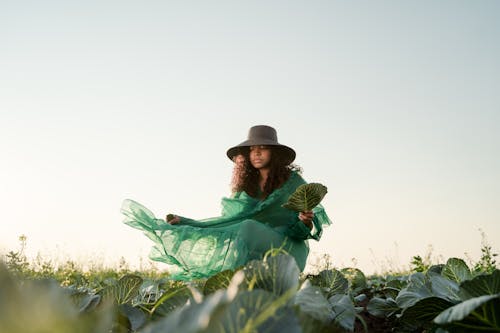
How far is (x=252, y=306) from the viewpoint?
0.67 m

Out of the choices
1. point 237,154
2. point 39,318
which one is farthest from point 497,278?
point 237,154

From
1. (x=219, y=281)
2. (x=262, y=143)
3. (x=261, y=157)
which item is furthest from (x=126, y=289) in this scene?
(x=261, y=157)

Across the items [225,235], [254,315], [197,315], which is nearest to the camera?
[197,315]

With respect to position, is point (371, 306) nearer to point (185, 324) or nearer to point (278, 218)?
point (185, 324)

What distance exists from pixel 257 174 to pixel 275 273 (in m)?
5.03

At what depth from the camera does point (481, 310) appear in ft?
3.32

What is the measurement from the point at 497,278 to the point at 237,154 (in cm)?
502

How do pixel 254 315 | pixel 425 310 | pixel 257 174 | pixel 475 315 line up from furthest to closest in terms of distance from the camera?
pixel 257 174 < pixel 425 310 < pixel 475 315 < pixel 254 315

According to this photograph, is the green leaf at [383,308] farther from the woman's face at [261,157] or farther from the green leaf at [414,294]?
the woman's face at [261,157]

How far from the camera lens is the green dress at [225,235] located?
435cm

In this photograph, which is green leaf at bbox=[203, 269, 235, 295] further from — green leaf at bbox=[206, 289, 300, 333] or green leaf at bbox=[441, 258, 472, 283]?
green leaf at bbox=[441, 258, 472, 283]

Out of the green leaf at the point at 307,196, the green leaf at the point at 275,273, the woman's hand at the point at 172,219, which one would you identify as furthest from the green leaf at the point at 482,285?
the woman's hand at the point at 172,219

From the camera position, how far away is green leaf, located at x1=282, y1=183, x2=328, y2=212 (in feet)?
9.07

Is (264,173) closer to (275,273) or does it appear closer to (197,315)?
(275,273)
